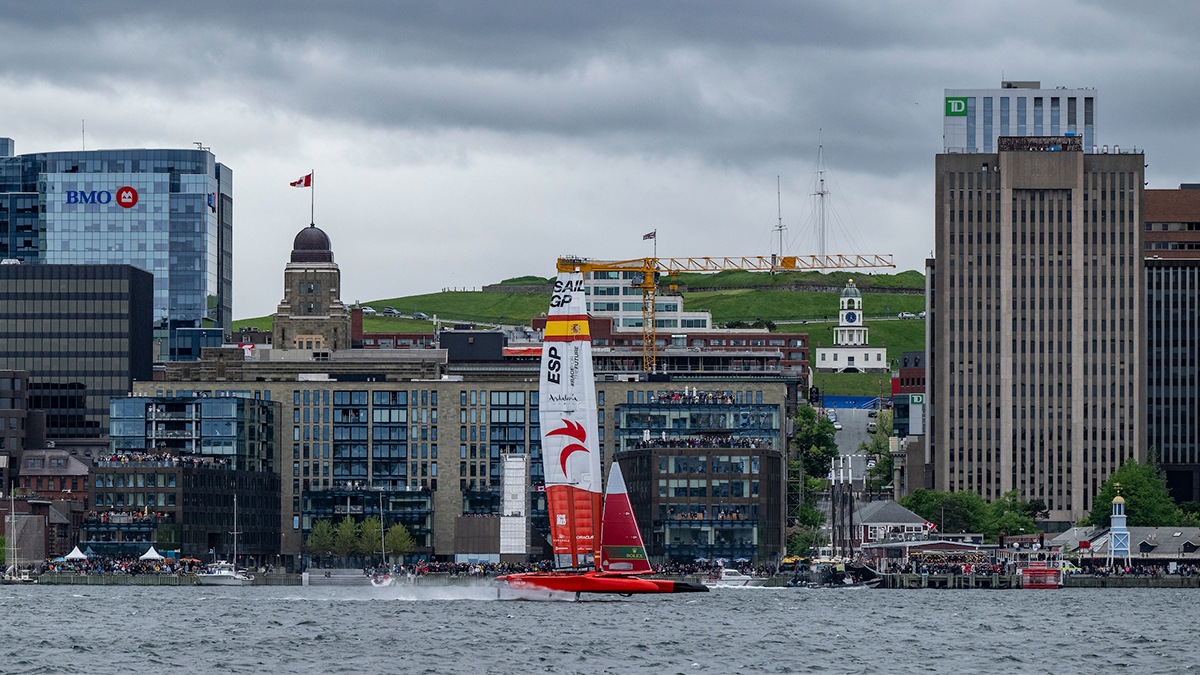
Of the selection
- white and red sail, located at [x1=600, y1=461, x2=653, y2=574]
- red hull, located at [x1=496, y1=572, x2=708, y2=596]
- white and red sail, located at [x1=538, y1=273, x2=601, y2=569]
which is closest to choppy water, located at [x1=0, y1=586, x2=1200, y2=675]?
red hull, located at [x1=496, y1=572, x2=708, y2=596]

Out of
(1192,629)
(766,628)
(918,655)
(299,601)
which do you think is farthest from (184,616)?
(1192,629)

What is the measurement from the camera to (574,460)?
141875 mm

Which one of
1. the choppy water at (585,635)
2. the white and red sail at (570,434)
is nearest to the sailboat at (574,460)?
the white and red sail at (570,434)

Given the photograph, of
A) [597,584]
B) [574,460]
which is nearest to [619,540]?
[597,584]

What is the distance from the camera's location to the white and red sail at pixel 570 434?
141 meters

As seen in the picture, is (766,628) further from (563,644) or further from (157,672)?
(157,672)

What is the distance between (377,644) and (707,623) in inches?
1116

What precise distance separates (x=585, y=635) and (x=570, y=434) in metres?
21.5

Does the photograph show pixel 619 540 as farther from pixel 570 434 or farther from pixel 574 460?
pixel 570 434

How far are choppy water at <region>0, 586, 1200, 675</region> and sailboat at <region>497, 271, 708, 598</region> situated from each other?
128 inches

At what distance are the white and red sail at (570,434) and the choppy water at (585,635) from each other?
225 inches

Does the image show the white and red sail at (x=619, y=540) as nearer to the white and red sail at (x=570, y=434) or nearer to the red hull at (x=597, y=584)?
the red hull at (x=597, y=584)

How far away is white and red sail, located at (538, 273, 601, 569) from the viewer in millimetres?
140625

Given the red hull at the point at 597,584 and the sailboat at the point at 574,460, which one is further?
the red hull at the point at 597,584
